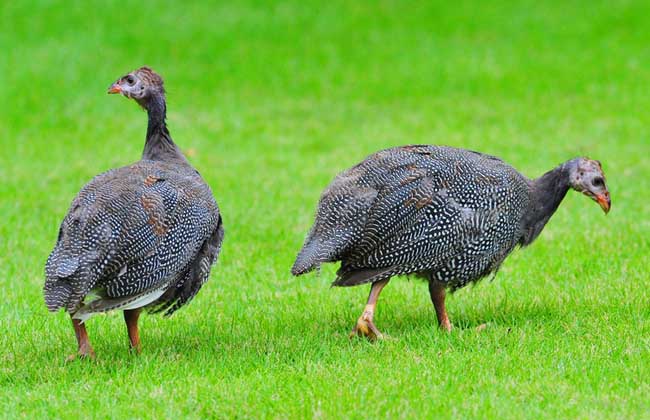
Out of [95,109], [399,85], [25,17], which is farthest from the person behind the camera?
[25,17]

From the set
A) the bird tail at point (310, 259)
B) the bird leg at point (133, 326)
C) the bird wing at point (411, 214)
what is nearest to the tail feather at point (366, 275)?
the bird wing at point (411, 214)

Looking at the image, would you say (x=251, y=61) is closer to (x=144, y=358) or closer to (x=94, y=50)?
(x=94, y=50)

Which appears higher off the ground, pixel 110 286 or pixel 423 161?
pixel 423 161

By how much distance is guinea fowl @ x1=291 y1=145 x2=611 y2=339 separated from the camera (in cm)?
579

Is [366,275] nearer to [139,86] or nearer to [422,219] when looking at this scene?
[422,219]

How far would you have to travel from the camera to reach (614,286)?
22.2 feet

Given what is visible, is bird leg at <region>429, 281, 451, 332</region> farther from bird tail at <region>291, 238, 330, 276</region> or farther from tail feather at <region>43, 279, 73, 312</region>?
tail feather at <region>43, 279, 73, 312</region>

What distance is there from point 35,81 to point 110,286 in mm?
9405

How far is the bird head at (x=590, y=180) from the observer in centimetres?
624

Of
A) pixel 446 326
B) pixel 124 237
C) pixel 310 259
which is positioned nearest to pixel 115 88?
pixel 124 237

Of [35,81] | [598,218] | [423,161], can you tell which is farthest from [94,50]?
[423,161]

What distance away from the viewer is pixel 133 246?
5.29m

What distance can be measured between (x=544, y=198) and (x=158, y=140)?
2.38 metres

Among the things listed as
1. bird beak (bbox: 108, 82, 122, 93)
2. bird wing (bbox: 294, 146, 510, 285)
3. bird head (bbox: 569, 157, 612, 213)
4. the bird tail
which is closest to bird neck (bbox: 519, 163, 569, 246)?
bird head (bbox: 569, 157, 612, 213)
